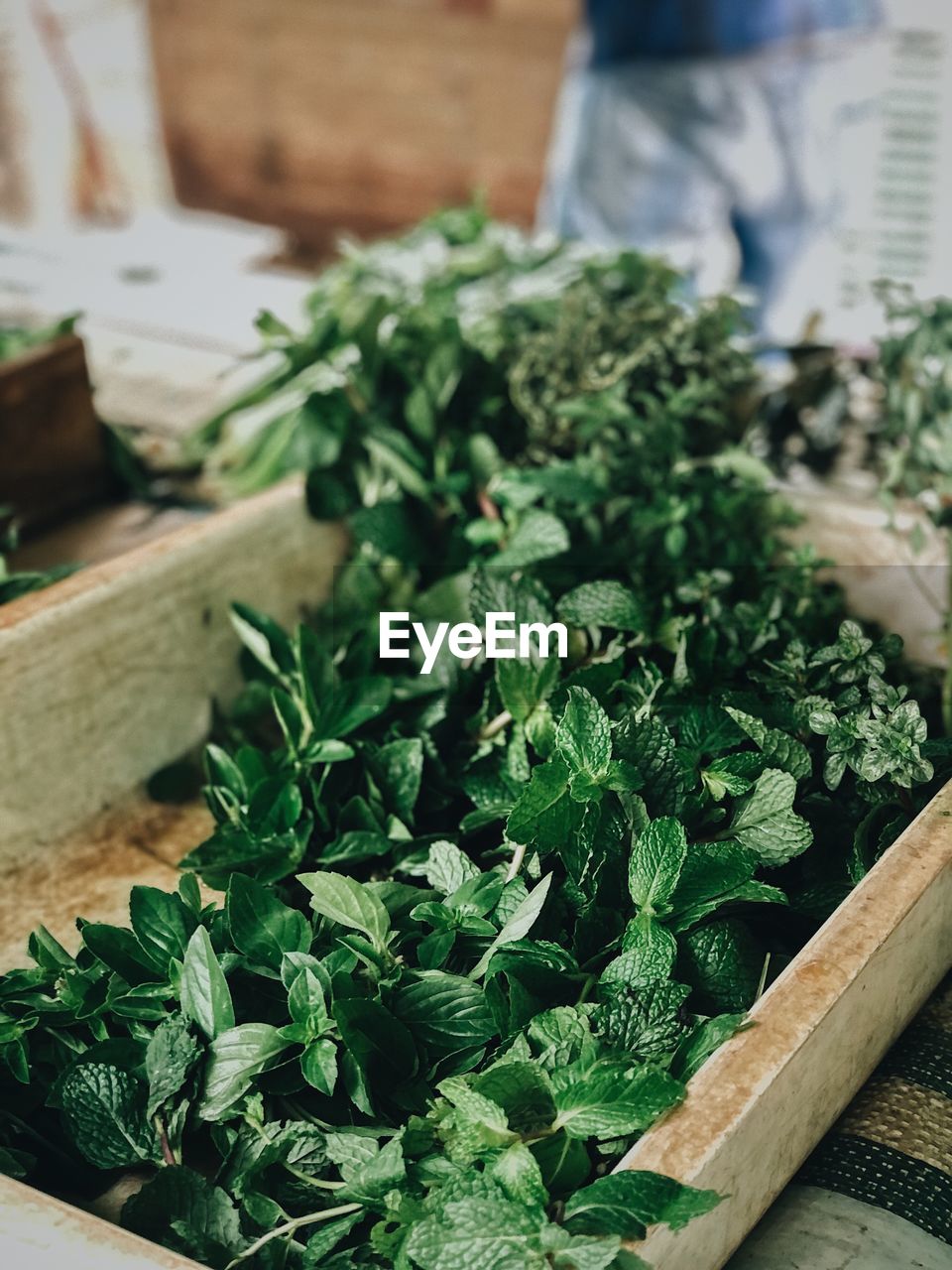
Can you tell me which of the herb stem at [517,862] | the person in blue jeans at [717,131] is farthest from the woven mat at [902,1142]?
the person in blue jeans at [717,131]

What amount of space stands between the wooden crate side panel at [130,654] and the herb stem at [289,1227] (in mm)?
699

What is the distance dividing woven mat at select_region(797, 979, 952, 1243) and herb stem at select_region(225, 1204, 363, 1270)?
431 mm

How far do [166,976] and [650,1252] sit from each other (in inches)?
19.7

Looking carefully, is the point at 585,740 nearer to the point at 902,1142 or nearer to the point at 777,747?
the point at 777,747

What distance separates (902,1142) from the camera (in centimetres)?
115

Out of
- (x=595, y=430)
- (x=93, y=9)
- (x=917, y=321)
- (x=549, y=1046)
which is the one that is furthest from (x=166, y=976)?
(x=93, y=9)

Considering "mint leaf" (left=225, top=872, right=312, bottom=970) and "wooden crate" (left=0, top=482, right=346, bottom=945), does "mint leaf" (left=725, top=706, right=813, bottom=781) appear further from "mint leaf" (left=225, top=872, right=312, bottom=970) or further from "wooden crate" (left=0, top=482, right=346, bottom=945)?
"wooden crate" (left=0, top=482, right=346, bottom=945)

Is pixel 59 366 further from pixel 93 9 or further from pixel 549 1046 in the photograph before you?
pixel 93 9

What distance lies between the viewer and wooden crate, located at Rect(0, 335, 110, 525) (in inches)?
75.5

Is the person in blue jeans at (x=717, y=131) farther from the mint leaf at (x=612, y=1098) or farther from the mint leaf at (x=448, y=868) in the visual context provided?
the mint leaf at (x=612, y=1098)

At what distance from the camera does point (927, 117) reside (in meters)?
3.11

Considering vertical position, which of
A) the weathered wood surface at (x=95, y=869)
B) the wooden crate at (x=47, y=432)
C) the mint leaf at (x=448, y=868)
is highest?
the wooden crate at (x=47, y=432)

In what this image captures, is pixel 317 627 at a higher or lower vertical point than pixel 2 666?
lower
